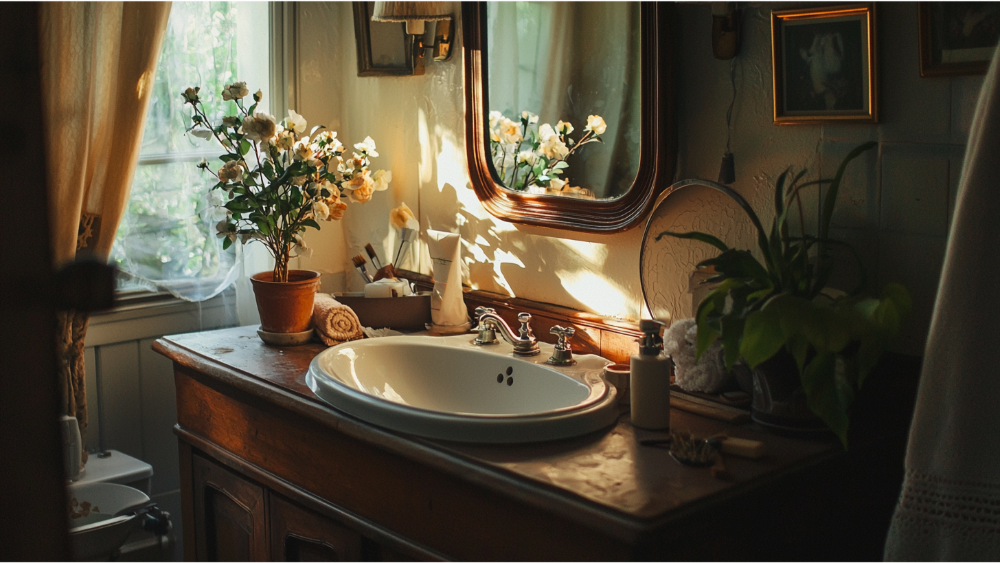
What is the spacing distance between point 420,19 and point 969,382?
137 cm

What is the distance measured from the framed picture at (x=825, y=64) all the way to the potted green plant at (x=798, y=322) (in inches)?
3.3

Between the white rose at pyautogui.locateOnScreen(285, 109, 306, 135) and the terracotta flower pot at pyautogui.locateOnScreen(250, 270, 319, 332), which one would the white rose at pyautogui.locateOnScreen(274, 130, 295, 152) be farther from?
the terracotta flower pot at pyautogui.locateOnScreen(250, 270, 319, 332)

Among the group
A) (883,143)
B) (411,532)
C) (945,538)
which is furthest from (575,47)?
(945,538)

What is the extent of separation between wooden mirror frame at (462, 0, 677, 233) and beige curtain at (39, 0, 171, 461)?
0.76 metres

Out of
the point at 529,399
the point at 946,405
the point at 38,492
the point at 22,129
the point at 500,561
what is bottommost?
the point at 500,561

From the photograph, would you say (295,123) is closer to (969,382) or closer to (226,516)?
(226,516)

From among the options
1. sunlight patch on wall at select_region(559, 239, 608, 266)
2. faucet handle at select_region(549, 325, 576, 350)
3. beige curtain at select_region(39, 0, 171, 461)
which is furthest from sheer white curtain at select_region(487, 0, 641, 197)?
beige curtain at select_region(39, 0, 171, 461)

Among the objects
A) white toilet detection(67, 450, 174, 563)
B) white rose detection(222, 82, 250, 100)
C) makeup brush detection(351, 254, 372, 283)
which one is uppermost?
white rose detection(222, 82, 250, 100)

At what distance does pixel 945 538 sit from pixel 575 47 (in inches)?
41.8

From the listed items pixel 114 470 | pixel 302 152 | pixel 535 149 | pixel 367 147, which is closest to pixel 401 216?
pixel 367 147

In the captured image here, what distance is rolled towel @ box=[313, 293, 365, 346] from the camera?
1.80 m

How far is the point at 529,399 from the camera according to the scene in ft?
5.06

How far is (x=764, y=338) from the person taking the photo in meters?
1.08

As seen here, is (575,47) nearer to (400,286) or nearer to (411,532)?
(400,286)
